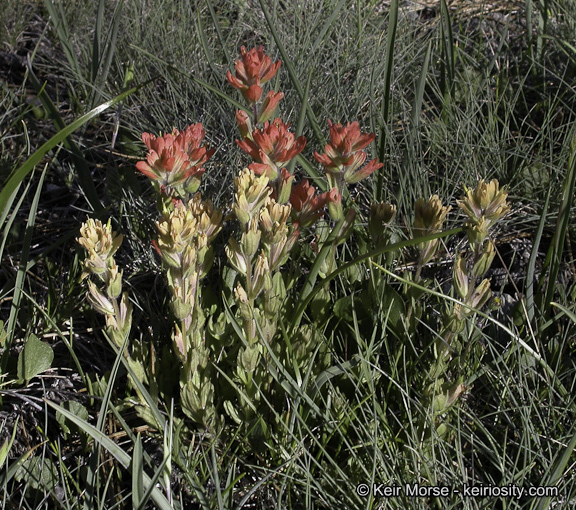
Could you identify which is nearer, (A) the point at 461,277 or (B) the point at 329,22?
(A) the point at 461,277

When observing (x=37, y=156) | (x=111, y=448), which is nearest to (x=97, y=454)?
(x=111, y=448)

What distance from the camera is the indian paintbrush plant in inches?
49.9

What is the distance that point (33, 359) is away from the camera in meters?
1.55

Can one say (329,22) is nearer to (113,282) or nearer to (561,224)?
(561,224)

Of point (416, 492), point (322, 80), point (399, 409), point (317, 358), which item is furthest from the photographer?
point (322, 80)

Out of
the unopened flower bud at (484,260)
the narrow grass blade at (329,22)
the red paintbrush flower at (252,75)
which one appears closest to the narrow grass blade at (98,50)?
the narrow grass blade at (329,22)

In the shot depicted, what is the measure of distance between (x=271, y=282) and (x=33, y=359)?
2.27 feet

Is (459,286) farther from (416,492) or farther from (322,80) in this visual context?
(322,80)

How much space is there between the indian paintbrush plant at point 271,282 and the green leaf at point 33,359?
0.83 feet

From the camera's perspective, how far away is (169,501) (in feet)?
3.95

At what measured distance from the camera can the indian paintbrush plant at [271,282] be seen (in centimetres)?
127

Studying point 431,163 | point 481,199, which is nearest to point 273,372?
point 481,199

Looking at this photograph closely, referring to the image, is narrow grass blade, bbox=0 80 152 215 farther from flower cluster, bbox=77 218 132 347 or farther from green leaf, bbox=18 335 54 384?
green leaf, bbox=18 335 54 384

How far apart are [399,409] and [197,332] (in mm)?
543
